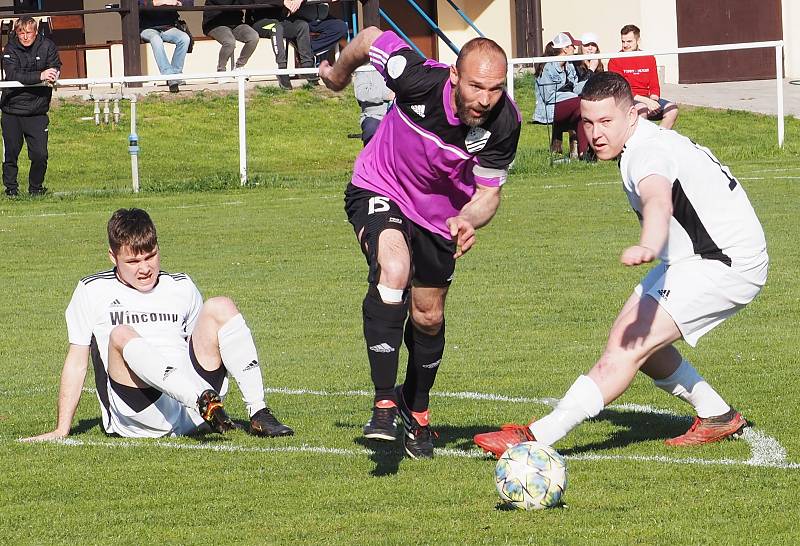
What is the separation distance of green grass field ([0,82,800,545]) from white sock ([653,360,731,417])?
189 millimetres

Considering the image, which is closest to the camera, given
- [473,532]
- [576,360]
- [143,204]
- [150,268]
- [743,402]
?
[473,532]

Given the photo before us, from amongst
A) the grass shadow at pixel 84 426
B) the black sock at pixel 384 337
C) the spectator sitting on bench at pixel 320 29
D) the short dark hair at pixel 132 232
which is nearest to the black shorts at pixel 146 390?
the grass shadow at pixel 84 426

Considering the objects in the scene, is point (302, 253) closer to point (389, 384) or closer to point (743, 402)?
point (743, 402)

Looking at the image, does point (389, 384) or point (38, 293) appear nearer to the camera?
point (389, 384)

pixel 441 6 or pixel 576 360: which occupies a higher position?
pixel 441 6

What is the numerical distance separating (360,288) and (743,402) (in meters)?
5.14

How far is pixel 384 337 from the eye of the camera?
6.18 meters

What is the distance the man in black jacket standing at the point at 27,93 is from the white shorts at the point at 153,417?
12059mm

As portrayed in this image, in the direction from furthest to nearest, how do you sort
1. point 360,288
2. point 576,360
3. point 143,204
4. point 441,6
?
point 441,6, point 143,204, point 360,288, point 576,360

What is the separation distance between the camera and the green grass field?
5.41 metres

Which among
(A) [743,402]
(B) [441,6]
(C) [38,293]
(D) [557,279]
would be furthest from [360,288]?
(B) [441,6]

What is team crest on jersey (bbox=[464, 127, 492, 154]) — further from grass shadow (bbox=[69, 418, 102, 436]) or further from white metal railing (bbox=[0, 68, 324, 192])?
white metal railing (bbox=[0, 68, 324, 192])

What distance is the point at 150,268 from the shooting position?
6973 millimetres

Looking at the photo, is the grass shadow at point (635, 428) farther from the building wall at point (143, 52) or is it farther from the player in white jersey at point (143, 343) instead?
the building wall at point (143, 52)
